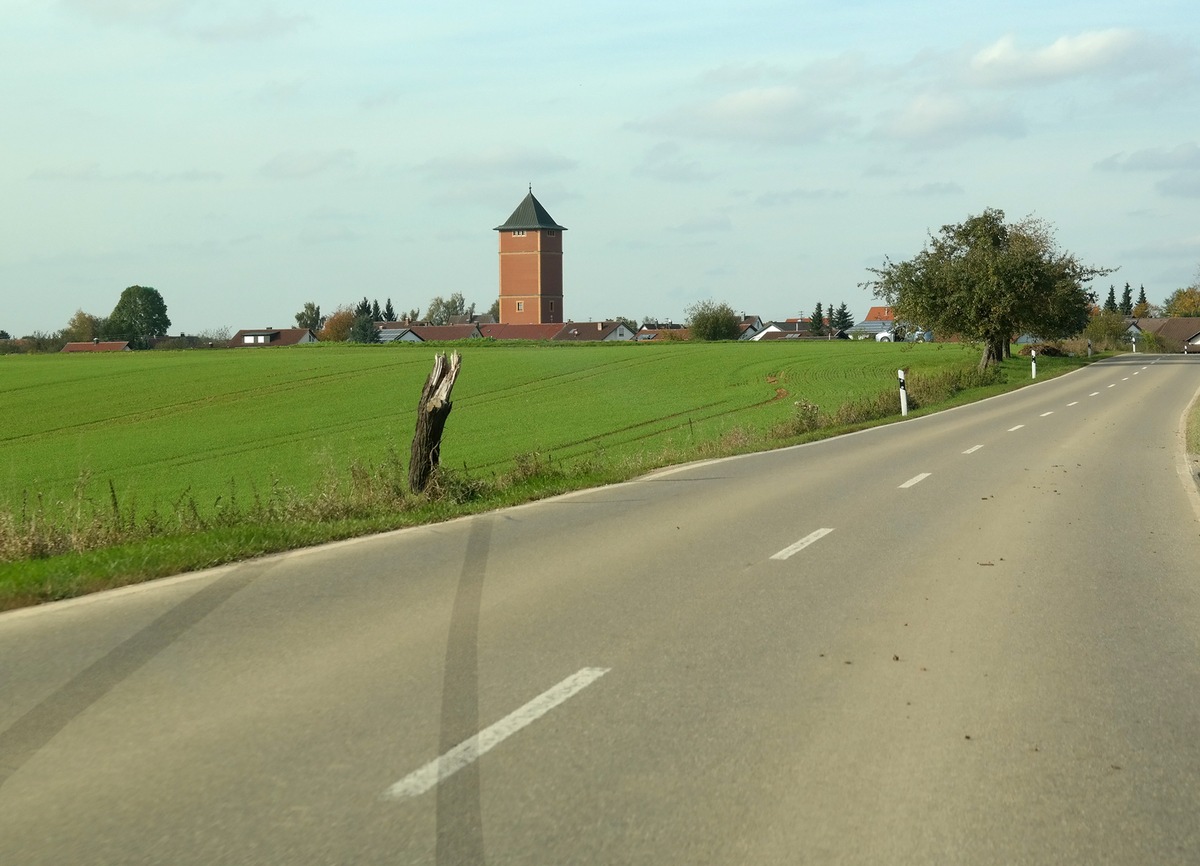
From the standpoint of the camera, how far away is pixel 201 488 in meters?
27.1

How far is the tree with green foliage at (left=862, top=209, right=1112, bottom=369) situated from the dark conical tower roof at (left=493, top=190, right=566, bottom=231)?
107683mm

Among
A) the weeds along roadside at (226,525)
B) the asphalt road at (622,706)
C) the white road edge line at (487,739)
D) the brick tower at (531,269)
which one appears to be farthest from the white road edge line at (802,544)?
the brick tower at (531,269)

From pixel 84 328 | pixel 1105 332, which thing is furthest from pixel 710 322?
pixel 84 328

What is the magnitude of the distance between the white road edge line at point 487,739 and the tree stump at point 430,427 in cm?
838

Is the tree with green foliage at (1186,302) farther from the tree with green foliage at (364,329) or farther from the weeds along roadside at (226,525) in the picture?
the weeds along roadside at (226,525)

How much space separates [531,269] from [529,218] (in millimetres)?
7674

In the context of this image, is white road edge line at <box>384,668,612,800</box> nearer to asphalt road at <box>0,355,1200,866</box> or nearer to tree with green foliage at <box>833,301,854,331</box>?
asphalt road at <box>0,355,1200,866</box>

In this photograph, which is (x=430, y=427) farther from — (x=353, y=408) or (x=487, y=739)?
(x=353, y=408)

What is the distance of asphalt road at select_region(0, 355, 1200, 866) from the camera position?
423cm

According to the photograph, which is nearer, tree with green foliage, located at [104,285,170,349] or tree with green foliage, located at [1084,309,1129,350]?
tree with green foliage, located at [1084,309,1129,350]

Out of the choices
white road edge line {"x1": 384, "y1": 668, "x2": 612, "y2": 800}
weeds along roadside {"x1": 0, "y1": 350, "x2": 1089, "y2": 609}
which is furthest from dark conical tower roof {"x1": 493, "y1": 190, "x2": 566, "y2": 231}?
white road edge line {"x1": 384, "y1": 668, "x2": 612, "y2": 800}

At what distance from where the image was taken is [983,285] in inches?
2277

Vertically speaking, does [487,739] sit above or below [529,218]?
below

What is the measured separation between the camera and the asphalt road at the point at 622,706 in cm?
423
